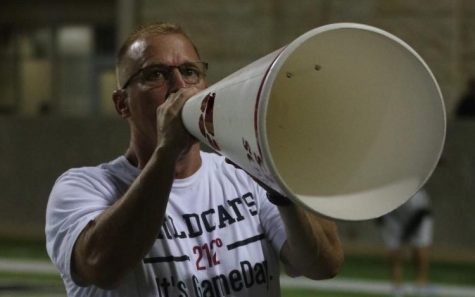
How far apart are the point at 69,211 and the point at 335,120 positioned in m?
0.64

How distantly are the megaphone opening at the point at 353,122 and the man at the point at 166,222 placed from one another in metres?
0.18

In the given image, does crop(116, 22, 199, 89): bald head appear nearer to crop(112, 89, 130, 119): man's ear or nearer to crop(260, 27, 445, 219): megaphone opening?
crop(112, 89, 130, 119): man's ear

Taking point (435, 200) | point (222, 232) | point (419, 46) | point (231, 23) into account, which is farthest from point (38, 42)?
point (222, 232)

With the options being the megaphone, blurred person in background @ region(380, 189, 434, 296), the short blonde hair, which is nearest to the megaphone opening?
the megaphone

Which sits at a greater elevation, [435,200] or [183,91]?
[183,91]

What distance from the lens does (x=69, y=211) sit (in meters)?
2.24

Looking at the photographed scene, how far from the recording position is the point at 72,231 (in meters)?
2.17

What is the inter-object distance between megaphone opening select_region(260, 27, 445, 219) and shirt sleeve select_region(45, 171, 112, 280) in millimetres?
475

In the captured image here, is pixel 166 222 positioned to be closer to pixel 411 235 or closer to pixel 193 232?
pixel 193 232

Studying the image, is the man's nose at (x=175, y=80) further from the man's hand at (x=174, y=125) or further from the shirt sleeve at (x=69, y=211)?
the shirt sleeve at (x=69, y=211)

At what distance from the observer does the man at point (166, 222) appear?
2.03 meters

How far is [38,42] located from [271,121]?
18.6 meters

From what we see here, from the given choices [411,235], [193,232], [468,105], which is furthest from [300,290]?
[193,232]

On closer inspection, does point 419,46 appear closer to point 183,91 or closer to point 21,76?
point 21,76
